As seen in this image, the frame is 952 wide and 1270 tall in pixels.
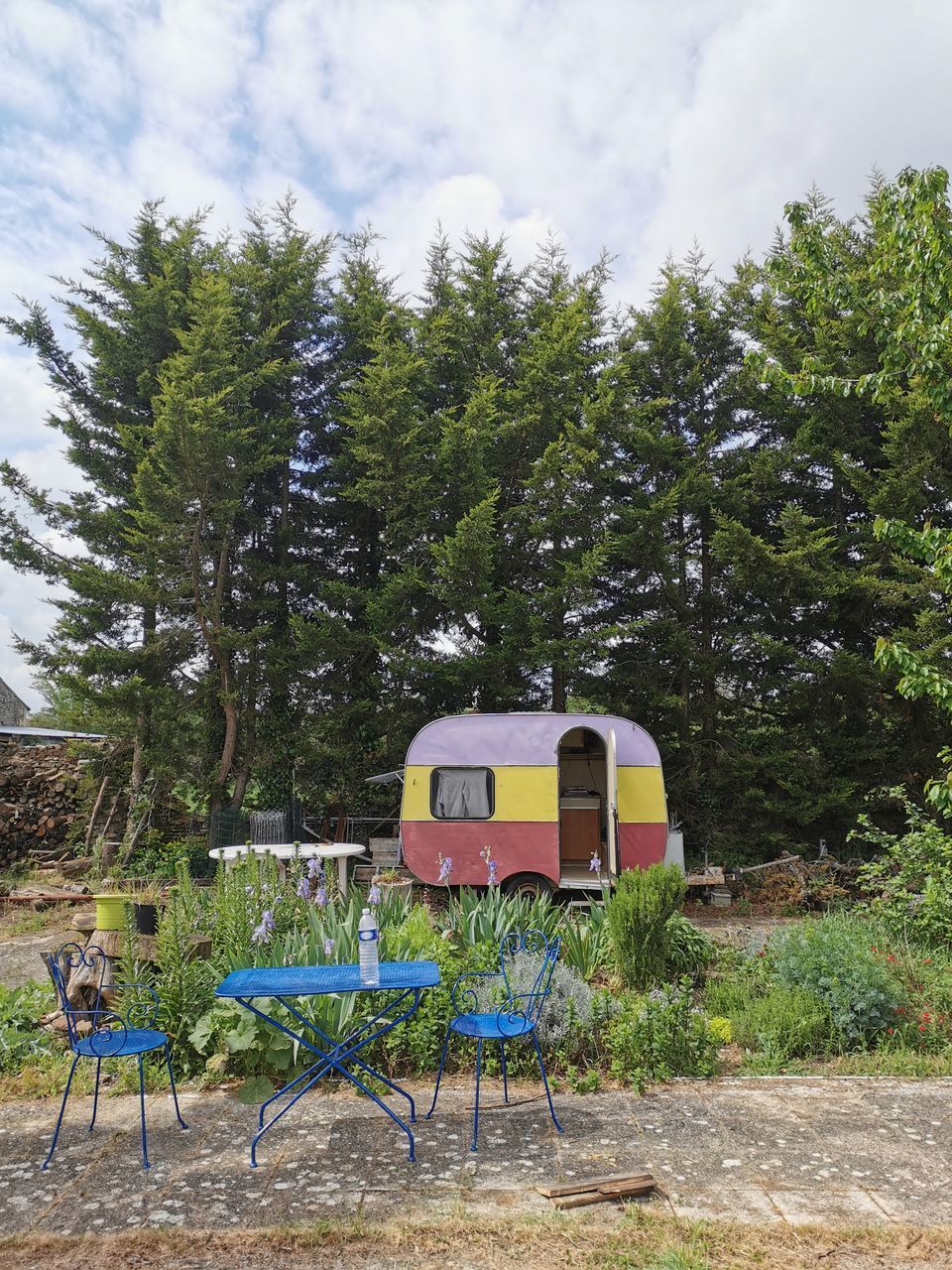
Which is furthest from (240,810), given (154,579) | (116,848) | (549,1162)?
(549,1162)

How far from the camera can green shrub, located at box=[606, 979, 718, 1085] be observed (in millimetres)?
4773

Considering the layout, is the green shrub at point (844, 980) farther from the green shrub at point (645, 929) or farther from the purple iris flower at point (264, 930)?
the purple iris flower at point (264, 930)

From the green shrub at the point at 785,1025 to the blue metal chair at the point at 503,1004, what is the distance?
139 cm

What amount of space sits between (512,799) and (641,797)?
1.62 metres

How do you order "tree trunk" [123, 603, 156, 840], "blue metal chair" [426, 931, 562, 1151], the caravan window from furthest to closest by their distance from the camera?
"tree trunk" [123, 603, 156, 840], the caravan window, "blue metal chair" [426, 931, 562, 1151]

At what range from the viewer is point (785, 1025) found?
525 centimetres

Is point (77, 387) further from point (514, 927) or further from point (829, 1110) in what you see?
point (829, 1110)

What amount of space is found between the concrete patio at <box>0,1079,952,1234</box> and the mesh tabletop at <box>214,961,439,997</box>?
29.4 inches

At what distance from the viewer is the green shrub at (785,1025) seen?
203 inches

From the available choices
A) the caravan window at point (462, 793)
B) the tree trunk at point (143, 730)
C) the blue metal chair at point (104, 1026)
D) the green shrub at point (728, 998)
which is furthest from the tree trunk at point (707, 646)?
the blue metal chair at point (104, 1026)

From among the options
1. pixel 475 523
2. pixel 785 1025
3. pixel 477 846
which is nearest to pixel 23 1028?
pixel 785 1025

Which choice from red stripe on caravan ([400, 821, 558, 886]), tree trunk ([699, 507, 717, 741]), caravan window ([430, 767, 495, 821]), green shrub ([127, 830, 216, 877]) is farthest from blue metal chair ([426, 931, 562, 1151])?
tree trunk ([699, 507, 717, 741])

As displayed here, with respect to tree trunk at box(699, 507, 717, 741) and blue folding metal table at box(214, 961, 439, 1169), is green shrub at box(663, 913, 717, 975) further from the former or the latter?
tree trunk at box(699, 507, 717, 741)

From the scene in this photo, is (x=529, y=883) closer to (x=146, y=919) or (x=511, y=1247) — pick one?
(x=146, y=919)
